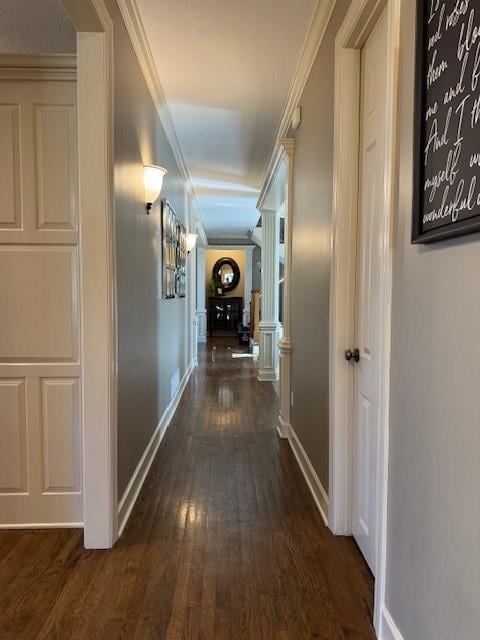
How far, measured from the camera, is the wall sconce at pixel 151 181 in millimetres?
2996

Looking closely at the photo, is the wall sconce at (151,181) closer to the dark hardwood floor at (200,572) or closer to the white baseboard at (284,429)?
the dark hardwood floor at (200,572)

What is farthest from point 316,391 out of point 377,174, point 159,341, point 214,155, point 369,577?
point 214,155

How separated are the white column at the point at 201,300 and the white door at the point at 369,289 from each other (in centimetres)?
886

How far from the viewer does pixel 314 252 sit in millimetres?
2775

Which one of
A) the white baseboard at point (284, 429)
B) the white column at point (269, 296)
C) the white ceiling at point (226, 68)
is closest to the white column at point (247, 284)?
the white column at point (269, 296)

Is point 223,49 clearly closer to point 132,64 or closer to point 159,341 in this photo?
point 132,64

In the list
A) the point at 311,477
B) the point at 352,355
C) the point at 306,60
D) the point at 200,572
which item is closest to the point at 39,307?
the point at 200,572

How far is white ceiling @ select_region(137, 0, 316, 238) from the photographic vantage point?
2.44 metres

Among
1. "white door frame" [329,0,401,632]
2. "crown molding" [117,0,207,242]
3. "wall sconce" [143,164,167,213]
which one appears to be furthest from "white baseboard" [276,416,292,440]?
"crown molding" [117,0,207,242]

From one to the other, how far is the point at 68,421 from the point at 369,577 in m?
1.60

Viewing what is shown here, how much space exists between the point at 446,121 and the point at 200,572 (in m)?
1.93

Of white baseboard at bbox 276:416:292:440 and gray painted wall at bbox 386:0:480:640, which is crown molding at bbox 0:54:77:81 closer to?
gray painted wall at bbox 386:0:480:640

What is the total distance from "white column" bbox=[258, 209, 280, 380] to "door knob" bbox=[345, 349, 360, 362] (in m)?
4.17

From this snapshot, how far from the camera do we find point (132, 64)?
2578 millimetres
